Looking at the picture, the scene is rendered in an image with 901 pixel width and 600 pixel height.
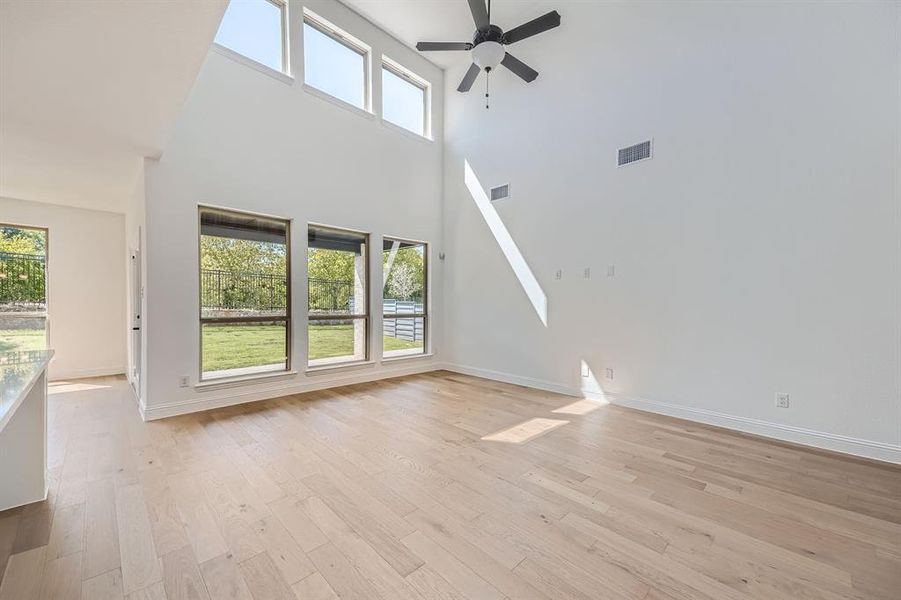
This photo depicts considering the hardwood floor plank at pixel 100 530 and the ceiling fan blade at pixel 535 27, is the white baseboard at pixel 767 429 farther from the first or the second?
the hardwood floor plank at pixel 100 530

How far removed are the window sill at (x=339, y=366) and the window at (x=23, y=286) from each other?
13.0ft

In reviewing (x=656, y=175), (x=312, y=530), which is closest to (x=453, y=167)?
(x=656, y=175)

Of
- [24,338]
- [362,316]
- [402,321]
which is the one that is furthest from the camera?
[402,321]

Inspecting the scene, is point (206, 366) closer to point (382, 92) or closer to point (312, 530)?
point (312, 530)

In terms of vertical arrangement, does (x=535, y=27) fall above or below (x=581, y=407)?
above

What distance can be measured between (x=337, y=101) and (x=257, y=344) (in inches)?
137

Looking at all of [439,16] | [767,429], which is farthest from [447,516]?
[439,16]

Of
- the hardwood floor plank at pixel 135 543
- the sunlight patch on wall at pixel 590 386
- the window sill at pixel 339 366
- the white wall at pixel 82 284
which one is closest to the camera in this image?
the hardwood floor plank at pixel 135 543

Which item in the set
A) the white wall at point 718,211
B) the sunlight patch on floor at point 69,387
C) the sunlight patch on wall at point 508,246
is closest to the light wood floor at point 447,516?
the white wall at point 718,211

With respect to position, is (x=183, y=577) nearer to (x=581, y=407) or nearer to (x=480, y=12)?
(x=581, y=407)

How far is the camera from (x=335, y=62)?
17.3ft

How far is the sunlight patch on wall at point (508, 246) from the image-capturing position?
5.11 metres

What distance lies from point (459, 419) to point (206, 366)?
9.57 ft

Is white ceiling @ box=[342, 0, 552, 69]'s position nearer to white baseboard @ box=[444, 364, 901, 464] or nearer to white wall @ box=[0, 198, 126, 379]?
white baseboard @ box=[444, 364, 901, 464]
